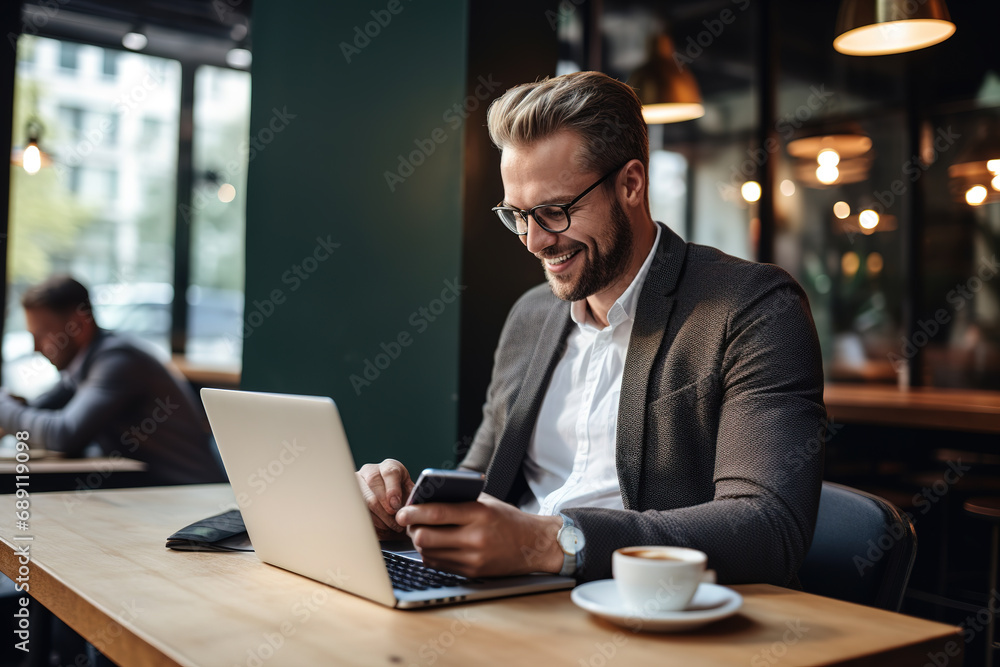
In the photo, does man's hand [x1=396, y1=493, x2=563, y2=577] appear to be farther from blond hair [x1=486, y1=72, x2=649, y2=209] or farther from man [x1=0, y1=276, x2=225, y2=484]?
man [x1=0, y1=276, x2=225, y2=484]

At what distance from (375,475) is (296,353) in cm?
110

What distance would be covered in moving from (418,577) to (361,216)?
4.26 feet

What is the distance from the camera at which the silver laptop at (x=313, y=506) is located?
0.95m

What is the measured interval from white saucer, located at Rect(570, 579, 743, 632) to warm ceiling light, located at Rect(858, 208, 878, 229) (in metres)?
6.12

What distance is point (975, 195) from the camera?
5.80 metres

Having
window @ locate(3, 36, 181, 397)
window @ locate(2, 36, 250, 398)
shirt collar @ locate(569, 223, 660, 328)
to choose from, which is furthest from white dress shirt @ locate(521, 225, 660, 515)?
window @ locate(3, 36, 181, 397)

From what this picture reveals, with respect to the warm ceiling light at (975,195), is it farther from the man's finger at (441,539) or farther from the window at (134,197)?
the man's finger at (441,539)

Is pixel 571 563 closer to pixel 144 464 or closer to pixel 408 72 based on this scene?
pixel 408 72

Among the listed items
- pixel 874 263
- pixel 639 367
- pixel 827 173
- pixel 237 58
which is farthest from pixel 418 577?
pixel 237 58

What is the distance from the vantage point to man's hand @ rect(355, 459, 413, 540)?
134cm

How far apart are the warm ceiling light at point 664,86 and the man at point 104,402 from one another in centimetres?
241

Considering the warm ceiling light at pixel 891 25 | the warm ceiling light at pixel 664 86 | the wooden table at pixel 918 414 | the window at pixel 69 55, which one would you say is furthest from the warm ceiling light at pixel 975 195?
the window at pixel 69 55

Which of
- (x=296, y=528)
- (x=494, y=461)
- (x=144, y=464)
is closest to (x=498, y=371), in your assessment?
(x=494, y=461)

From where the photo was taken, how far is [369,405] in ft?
7.14
